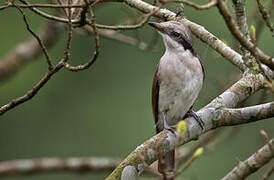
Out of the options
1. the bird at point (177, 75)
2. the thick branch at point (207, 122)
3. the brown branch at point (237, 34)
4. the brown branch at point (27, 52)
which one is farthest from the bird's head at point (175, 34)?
the brown branch at point (27, 52)

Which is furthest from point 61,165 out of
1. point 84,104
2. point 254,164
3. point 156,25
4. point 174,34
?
point 84,104

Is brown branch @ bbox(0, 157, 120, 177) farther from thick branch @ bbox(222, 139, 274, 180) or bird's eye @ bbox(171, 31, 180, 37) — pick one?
thick branch @ bbox(222, 139, 274, 180)

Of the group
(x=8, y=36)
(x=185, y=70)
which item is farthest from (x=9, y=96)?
(x=185, y=70)

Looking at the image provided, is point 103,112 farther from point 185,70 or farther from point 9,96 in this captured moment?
point 185,70

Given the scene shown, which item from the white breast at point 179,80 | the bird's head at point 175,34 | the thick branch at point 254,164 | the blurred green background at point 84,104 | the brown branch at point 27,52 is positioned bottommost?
the blurred green background at point 84,104

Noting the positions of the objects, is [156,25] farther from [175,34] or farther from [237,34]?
[237,34]

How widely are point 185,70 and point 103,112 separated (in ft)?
23.2

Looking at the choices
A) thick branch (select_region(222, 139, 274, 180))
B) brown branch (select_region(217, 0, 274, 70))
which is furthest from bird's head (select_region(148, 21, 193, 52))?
brown branch (select_region(217, 0, 274, 70))

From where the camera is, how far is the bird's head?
17.0 ft

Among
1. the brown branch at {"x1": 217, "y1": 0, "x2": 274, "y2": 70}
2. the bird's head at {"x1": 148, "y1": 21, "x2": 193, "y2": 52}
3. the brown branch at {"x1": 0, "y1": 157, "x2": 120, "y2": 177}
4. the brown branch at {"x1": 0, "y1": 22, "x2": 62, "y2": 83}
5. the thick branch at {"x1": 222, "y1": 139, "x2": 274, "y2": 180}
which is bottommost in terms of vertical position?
the brown branch at {"x1": 0, "y1": 157, "x2": 120, "y2": 177}

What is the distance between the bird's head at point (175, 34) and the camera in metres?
5.20

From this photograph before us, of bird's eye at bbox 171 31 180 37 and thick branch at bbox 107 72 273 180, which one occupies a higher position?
bird's eye at bbox 171 31 180 37

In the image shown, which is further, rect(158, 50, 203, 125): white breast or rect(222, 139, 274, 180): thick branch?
rect(158, 50, 203, 125): white breast

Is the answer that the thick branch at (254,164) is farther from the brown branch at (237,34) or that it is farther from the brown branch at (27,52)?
the brown branch at (27,52)
